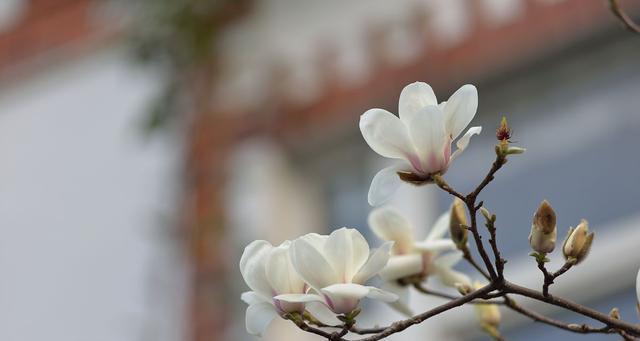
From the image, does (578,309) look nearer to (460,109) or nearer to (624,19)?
(460,109)

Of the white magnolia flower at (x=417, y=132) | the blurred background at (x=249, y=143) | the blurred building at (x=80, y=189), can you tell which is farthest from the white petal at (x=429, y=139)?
the blurred building at (x=80, y=189)

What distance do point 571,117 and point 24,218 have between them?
4.83ft

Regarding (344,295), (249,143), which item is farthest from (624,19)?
(249,143)

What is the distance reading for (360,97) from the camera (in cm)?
287

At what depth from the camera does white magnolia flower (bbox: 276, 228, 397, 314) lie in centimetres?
79

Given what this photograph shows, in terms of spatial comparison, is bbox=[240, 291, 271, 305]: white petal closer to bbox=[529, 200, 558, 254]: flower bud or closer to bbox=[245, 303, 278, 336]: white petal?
bbox=[245, 303, 278, 336]: white petal

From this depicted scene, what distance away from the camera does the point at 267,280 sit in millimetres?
810

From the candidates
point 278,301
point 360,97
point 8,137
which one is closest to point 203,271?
point 360,97

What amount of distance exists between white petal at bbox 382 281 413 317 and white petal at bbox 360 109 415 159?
0.60 ft

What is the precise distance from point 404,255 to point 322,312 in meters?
0.11

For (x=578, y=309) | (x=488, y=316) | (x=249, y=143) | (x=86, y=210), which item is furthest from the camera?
(x=86, y=210)

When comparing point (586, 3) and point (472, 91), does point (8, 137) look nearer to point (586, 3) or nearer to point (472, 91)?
point (586, 3)

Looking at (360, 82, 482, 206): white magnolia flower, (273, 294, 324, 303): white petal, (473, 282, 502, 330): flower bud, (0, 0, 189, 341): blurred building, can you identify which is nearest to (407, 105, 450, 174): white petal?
(360, 82, 482, 206): white magnolia flower

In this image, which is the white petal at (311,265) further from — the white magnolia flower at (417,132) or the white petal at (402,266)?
the white petal at (402,266)
